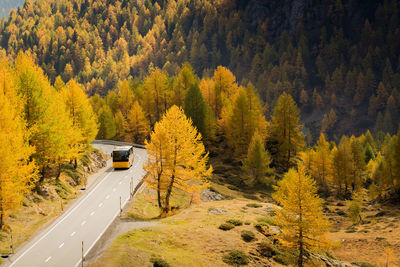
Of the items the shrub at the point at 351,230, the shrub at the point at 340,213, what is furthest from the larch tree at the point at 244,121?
the shrub at the point at 351,230

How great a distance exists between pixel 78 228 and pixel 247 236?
Result: 1392cm

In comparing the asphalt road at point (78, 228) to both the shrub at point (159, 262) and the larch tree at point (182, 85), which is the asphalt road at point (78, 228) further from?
the larch tree at point (182, 85)

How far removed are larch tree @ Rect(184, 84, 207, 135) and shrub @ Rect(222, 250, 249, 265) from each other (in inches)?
1483

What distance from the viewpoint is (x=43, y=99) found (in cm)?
3266

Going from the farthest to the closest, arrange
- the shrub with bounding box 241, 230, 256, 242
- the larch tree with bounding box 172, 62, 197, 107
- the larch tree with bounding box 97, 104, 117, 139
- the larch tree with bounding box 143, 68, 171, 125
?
the larch tree with bounding box 97, 104, 117, 139 < the larch tree with bounding box 143, 68, 171, 125 < the larch tree with bounding box 172, 62, 197, 107 < the shrub with bounding box 241, 230, 256, 242

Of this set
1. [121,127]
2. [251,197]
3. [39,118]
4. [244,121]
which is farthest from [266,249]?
[121,127]

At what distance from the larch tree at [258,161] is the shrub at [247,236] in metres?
27.1

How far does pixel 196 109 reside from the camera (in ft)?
195

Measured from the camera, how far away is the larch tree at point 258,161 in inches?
2083

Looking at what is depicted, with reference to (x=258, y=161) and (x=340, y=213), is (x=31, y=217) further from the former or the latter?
(x=340, y=213)

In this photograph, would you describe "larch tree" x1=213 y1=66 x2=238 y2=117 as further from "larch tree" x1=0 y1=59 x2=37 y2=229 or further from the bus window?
"larch tree" x1=0 y1=59 x2=37 y2=229

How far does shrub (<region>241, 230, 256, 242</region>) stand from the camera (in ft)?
84.7

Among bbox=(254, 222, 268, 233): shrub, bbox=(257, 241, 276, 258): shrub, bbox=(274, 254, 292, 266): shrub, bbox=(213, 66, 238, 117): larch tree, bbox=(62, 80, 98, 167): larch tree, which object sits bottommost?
bbox=(274, 254, 292, 266): shrub

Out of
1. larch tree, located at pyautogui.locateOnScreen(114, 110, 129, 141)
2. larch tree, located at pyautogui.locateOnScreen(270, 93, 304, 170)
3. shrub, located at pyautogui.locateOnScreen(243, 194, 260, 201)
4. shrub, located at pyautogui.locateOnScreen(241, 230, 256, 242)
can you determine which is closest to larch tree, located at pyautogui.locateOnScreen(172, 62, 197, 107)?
larch tree, located at pyautogui.locateOnScreen(114, 110, 129, 141)
